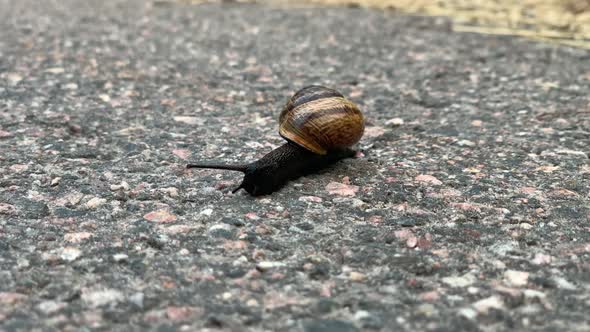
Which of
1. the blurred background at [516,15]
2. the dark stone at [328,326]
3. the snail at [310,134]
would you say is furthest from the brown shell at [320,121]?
the blurred background at [516,15]

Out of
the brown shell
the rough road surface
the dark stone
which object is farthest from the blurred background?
the dark stone

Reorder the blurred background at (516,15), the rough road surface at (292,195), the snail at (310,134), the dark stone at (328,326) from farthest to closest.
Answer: the blurred background at (516,15) < the snail at (310,134) < the rough road surface at (292,195) < the dark stone at (328,326)

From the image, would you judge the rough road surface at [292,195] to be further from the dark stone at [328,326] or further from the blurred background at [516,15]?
the blurred background at [516,15]

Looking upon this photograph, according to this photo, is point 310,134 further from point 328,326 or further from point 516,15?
point 516,15

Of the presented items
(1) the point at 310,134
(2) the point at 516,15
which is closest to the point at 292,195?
(1) the point at 310,134

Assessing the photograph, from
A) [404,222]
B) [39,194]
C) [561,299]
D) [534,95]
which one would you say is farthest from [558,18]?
[39,194]

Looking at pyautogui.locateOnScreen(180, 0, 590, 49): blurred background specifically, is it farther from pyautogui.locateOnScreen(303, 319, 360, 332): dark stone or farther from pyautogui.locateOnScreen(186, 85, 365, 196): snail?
pyautogui.locateOnScreen(303, 319, 360, 332): dark stone

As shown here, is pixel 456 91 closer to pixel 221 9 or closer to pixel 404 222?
pixel 404 222

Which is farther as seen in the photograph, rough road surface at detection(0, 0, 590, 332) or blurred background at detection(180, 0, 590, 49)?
blurred background at detection(180, 0, 590, 49)
